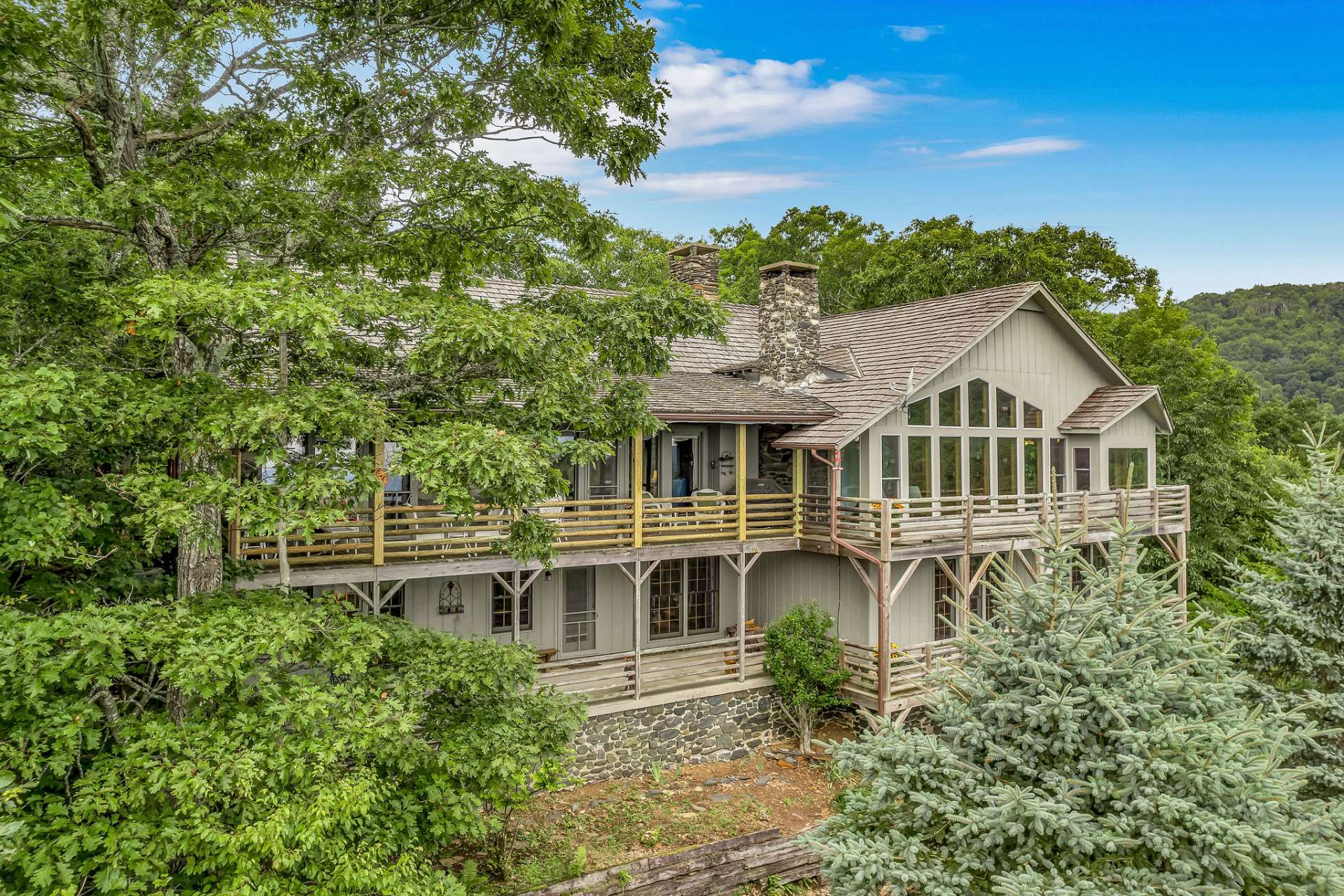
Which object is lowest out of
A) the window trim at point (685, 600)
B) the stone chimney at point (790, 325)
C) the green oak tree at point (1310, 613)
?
the window trim at point (685, 600)

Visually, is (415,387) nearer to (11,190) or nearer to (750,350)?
(11,190)

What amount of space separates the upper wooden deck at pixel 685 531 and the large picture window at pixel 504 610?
1650mm

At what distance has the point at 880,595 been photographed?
1349 centimetres

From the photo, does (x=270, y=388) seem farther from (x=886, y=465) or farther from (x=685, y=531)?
(x=886, y=465)

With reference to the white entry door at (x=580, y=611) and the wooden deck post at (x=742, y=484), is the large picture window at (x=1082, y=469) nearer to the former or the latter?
the wooden deck post at (x=742, y=484)

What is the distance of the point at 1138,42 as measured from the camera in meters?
22.9

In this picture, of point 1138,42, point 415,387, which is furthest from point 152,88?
point 1138,42

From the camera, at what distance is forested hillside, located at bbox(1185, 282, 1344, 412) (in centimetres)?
4747

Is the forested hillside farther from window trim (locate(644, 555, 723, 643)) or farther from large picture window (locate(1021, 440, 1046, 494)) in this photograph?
window trim (locate(644, 555, 723, 643))

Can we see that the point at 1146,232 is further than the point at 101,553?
Yes

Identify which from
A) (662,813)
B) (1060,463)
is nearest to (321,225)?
(662,813)

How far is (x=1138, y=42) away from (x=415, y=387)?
25.6m

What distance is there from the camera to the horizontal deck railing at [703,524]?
10953 millimetres

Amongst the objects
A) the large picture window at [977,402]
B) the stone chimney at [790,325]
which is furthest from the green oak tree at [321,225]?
the large picture window at [977,402]
